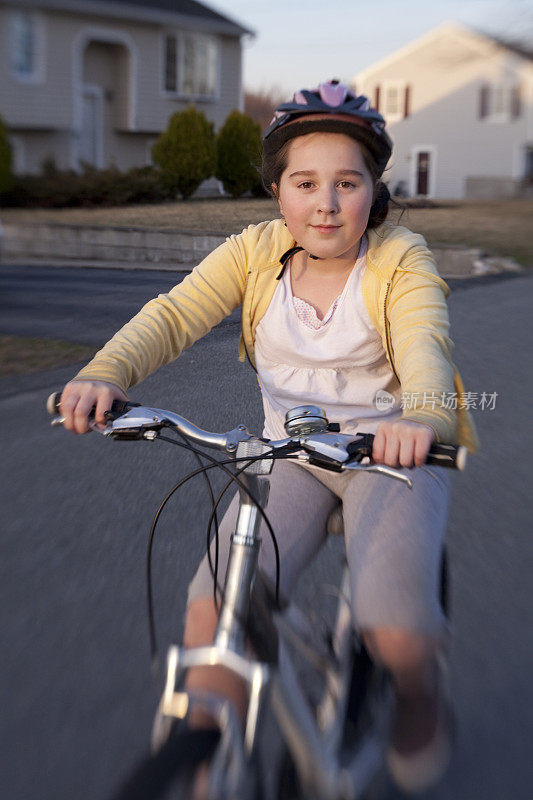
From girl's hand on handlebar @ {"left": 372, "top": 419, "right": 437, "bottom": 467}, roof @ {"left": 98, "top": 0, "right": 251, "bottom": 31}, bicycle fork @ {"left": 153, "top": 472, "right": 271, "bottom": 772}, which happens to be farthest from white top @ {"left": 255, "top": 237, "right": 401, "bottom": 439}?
roof @ {"left": 98, "top": 0, "right": 251, "bottom": 31}

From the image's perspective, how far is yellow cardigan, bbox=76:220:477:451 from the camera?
6.91ft

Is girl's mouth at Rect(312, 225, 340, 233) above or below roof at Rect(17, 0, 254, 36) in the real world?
below

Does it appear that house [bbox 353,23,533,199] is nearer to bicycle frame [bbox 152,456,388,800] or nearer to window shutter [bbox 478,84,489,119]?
window shutter [bbox 478,84,489,119]

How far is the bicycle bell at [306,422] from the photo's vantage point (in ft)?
5.77

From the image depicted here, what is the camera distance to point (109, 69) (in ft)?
73.3

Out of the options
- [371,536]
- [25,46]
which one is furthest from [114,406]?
[25,46]

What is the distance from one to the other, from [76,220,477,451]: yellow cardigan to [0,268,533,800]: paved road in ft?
0.71

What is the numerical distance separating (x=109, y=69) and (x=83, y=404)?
22269mm

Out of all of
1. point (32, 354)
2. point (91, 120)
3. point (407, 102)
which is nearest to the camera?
point (32, 354)

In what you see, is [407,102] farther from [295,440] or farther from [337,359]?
[295,440]

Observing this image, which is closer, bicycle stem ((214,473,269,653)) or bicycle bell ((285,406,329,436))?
bicycle stem ((214,473,269,653))

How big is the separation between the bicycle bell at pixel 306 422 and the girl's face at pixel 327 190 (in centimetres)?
64

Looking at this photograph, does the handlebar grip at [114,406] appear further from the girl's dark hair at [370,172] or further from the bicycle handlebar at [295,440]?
the girl's dark hair at [370,172]

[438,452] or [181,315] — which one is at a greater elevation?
[181,315]
